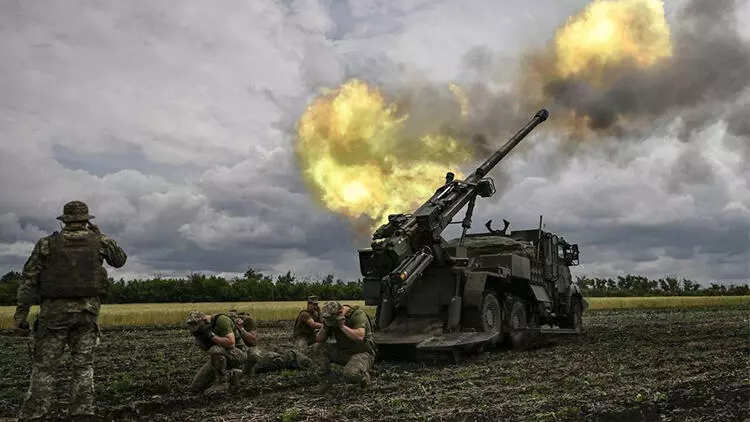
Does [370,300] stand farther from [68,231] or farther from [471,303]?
[68,231]

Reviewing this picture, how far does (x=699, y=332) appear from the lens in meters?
19.2

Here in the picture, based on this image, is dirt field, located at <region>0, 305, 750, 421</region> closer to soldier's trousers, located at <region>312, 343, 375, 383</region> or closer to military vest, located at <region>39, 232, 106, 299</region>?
soldier's trousers, located at <region>312, 343, 375, 383</region>

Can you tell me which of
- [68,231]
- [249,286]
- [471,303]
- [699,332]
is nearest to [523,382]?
[471,303]

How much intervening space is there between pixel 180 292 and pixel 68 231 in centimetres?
5508

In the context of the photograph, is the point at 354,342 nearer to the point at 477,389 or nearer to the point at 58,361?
the point at 477,389

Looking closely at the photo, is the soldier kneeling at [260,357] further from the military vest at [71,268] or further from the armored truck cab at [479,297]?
the military vest at [71,268]

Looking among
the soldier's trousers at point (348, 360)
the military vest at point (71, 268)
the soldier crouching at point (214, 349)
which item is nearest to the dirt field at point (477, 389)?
the soldier's trousers at point (348, 360)

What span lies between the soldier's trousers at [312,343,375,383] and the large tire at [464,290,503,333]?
3845 mm

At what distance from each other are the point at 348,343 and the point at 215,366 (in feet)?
6.56

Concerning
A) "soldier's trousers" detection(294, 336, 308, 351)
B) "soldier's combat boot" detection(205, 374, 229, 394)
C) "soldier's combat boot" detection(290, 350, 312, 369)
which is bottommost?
"soldier's combat boot" detection(205, 374, 229, 394)

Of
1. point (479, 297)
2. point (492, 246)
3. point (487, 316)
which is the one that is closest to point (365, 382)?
point (479, 297)

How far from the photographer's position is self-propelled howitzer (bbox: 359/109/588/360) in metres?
13.2

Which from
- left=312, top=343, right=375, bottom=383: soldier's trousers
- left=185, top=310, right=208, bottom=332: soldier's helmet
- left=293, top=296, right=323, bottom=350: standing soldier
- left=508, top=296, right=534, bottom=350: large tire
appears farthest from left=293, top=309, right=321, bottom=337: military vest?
left=508, top=296, right=534, bottom=350: large tire

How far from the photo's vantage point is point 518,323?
52.5 feet
